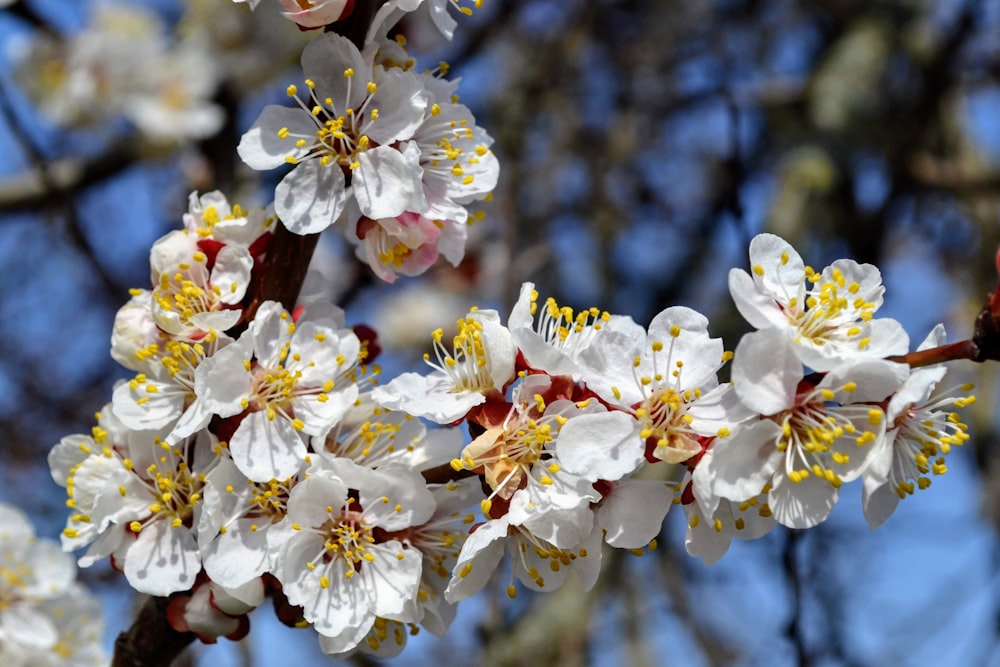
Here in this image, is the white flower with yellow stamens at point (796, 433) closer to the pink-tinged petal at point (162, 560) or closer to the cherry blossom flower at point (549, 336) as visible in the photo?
the cherry blossom flower at point (549, 336)

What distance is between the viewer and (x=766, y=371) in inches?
45.1

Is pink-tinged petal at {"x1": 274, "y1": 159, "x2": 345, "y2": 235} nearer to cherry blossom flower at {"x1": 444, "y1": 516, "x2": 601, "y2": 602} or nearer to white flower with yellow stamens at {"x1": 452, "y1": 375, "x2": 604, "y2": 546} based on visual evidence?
white flower with yellow stamens at {"x1": 452, "y1": 375, "x2": 604, "y2": 546}

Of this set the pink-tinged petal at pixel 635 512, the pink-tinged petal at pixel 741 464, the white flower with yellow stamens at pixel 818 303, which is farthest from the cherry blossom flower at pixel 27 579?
the white flower with yellow stamens at pixel 818 303

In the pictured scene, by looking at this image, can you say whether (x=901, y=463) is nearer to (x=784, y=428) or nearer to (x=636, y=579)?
(x=784, y=428)

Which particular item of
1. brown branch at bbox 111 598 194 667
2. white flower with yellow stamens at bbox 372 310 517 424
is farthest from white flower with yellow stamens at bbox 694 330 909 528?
brown branch at bbox 111 598 194 667

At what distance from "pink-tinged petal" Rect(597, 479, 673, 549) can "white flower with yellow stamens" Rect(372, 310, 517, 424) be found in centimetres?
22

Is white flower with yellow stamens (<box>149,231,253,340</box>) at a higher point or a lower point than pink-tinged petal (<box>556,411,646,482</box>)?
higher

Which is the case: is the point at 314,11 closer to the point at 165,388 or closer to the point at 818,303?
the point at 165,388

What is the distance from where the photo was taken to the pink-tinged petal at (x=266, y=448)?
4.17ft

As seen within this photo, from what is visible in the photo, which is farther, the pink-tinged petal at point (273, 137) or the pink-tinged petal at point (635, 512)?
the pink-tinged petal at point (273, 137)

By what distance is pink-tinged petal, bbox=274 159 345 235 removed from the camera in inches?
52.5

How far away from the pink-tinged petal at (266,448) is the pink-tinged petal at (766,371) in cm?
58

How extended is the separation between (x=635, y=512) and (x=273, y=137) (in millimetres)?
722

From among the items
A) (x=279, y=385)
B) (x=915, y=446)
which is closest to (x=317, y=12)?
(x=279, y=385)
